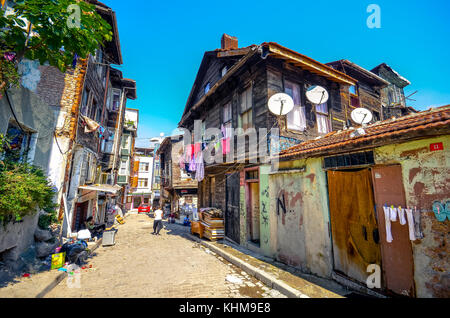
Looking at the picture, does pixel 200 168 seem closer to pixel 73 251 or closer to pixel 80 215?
pixel 73 251

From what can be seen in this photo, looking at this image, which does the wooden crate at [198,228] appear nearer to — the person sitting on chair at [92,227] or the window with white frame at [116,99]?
the person sitting on chair at [92,227]

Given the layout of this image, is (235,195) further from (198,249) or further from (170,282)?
(170,282)

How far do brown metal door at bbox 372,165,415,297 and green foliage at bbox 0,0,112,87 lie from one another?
735 cm

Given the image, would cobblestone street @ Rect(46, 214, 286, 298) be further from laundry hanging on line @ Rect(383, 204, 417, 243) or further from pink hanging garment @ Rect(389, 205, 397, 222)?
pink hanging garment @ Rect(389, 205, 397, 222)

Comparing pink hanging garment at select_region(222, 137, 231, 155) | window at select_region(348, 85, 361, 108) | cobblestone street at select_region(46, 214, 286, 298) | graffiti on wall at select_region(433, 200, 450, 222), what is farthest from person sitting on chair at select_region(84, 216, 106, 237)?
window at select_region(348, 85, 361, 108)

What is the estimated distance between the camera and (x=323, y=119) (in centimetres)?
970

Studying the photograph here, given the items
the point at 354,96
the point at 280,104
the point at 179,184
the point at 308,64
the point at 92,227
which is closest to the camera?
the point at 280,104

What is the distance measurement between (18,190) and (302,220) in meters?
7.64

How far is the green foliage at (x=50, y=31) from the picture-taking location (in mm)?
4117

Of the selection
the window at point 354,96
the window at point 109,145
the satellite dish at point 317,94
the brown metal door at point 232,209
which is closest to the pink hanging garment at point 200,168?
the brown metal door at point 232,209

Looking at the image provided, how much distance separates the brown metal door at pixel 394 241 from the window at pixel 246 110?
5.76m

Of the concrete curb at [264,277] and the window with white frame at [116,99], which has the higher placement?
the window with white frame at [116,99]

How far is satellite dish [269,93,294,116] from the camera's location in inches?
302

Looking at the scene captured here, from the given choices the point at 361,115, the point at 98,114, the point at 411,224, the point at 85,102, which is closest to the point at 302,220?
the point at 411,224
